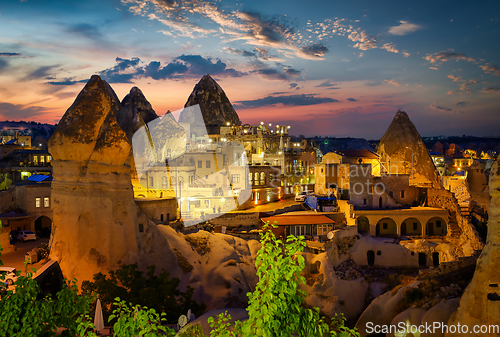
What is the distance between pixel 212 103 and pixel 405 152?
54.4m

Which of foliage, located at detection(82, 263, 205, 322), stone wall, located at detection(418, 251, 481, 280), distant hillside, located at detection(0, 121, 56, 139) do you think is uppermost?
distant hillside, located at detection(0, 121, 56, 139)

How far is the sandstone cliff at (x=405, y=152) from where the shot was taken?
5575 centimetres

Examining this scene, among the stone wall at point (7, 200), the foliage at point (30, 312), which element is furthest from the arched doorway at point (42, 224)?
the foliage at point (30, 312)

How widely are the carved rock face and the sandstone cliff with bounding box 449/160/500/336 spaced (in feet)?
258

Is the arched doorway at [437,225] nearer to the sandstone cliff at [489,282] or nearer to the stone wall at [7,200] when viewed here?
the sandstone cliff at [489,282]

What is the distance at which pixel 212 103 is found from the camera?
306ft

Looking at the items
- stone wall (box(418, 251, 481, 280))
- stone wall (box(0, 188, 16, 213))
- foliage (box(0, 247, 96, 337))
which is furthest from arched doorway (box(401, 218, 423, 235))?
stone wall (box(0, 188, 16, 213))

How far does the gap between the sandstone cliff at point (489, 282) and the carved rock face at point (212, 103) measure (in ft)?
258

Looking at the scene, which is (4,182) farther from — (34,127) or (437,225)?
(34,127)

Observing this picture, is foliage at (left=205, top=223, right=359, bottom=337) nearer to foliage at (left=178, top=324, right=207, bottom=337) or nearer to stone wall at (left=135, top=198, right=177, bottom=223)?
foliage at (left=178, top=324, right=207, bottom=337)

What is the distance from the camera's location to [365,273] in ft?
117

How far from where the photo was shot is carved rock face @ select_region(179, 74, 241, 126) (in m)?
92.1

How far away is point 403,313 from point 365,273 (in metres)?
13.0

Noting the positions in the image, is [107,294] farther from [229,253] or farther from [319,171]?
[319,171]
